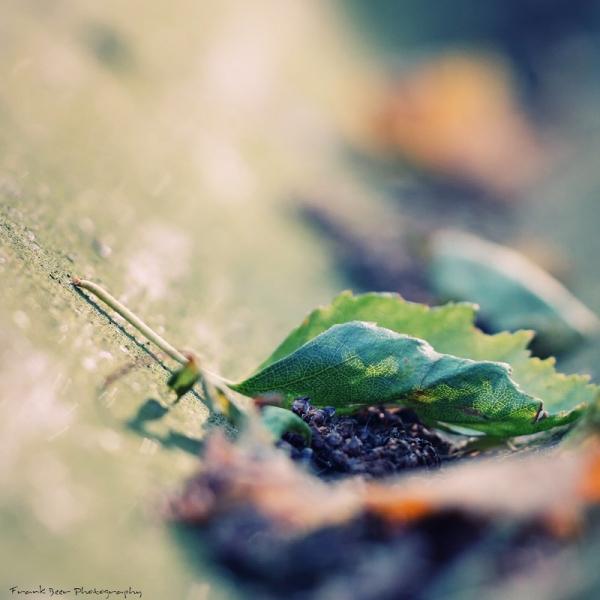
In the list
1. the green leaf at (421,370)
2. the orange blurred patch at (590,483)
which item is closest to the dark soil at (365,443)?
the green leaf at (421,370)

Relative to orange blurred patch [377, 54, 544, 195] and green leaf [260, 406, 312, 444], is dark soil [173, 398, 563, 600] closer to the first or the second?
green leaf [260, 406, 312, 444]

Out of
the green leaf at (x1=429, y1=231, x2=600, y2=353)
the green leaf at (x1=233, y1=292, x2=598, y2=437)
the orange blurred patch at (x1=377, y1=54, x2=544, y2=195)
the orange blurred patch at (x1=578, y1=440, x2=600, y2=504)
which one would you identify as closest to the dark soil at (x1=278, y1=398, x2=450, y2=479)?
the green leaf at (x1=233, y1=292, x2=598, y2=437)

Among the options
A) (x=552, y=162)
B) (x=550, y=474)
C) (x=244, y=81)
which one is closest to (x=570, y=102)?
(x=552, y=162)

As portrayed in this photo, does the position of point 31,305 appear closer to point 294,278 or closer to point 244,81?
point 294,278

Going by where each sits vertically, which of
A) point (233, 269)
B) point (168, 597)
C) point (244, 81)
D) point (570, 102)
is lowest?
point (168, 597)

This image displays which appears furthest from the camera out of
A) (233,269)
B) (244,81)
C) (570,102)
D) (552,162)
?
(570,102)

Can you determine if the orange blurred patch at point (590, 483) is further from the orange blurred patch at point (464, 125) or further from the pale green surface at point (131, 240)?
the orange blurred patch at point (464, 125)

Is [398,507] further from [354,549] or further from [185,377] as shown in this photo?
[185,377]
